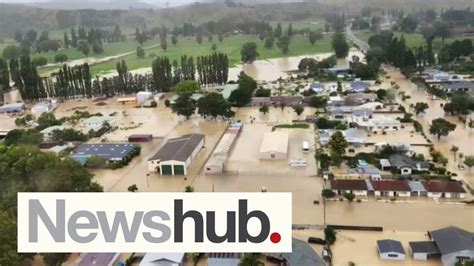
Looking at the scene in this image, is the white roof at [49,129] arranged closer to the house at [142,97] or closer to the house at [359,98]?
the house at [142,97]

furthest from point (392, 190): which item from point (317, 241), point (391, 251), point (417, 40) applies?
point (417, 40)

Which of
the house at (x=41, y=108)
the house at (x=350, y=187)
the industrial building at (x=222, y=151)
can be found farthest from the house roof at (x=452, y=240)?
the house at (x=41, y=108)

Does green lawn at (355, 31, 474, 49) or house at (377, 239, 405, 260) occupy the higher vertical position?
green lawn at (355, 31, 474, 49)

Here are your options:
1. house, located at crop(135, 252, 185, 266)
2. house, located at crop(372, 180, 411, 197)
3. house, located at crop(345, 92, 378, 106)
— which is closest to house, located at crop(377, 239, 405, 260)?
house, located at crop(372, 180, 411, 197)

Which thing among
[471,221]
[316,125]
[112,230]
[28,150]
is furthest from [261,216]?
[316,125]

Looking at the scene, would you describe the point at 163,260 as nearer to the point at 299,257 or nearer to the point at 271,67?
the point at 299,257

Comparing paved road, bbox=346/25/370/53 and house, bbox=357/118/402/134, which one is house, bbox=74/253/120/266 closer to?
house, bbox=357/118/402/134
